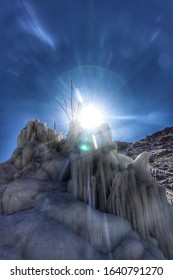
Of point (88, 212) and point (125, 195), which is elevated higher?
point (125, 195)

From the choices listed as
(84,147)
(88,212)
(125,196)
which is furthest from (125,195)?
(84,147)

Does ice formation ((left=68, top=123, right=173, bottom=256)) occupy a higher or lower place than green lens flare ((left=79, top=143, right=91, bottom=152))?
lower

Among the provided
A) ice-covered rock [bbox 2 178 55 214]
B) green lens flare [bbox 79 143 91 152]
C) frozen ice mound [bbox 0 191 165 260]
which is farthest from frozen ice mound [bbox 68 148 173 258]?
ice-covered rock [bbox 2 178 55 214]

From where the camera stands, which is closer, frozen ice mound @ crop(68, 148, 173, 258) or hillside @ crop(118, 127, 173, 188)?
frozen ice mound @ crop(68, 148, 173, 258)

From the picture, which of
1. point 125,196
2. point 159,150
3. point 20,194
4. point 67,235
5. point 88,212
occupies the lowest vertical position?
point 67,235

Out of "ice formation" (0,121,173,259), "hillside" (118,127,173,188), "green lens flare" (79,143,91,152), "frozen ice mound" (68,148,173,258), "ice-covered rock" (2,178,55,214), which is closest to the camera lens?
"ice formation" (0,121,173,259)

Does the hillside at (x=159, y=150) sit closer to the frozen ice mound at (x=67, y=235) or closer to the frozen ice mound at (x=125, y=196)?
the frozen ice mound at (x=125, y=196)

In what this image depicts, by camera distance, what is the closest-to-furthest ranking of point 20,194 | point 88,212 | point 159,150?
point 88,212 → point 20,194 → point 159,150

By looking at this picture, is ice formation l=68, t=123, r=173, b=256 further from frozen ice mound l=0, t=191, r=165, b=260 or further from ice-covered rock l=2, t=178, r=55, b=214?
ice-covered rock l=2, t=178, r=55, b=214

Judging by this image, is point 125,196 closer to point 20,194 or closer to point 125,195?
point 125,195

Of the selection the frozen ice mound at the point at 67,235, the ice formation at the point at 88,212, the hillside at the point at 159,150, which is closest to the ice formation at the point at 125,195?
the ice formation at the point at 88,212

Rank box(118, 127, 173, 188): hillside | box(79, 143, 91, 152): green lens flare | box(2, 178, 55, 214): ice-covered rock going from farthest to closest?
box(118, 127, 173, 188): hillside → box(79, 143, 91, 152): green lens flare → box(2, 178, 55, 214): ice-covered rock
